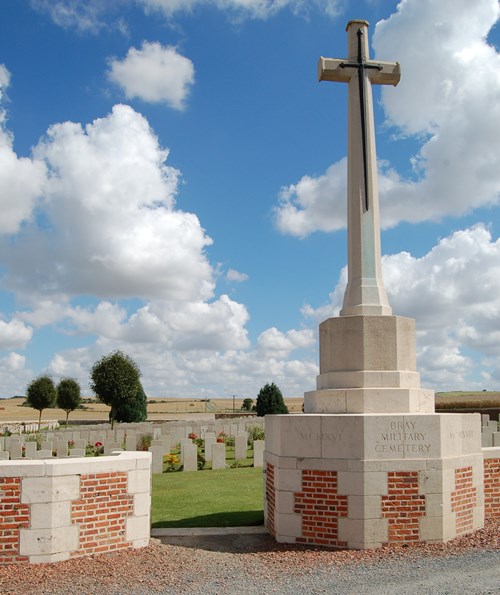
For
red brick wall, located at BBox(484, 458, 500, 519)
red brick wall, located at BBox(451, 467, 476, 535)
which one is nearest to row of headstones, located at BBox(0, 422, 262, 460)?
red brick wall, located at BBox(484, 458, 500, 519)

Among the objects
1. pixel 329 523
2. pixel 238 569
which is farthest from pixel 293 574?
pixel 329 523

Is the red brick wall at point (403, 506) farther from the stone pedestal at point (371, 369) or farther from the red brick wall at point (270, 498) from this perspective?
Answer: the red brick wall at point (270, 498)

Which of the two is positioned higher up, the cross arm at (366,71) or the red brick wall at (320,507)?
the cross arm at (366,71)

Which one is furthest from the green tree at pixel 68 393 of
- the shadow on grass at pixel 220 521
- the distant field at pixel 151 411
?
the shadow on grass at pixel 220 521

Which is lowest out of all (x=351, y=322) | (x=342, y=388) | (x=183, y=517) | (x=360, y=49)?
(x=183, y=517)

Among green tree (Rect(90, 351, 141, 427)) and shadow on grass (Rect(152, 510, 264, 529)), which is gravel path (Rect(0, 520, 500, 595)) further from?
green tree (Rect(90, 351, 141, 427))

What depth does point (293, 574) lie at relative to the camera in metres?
6.26

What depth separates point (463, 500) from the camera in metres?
7.68

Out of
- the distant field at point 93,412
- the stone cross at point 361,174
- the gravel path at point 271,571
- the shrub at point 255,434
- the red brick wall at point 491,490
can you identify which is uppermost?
the stone cross at point 361,174

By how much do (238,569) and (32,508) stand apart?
7.51ft

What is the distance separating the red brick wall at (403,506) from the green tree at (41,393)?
32478 mm

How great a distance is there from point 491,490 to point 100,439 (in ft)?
53.1

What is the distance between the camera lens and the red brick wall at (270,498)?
798cm

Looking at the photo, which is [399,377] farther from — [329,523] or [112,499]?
[112,499]
